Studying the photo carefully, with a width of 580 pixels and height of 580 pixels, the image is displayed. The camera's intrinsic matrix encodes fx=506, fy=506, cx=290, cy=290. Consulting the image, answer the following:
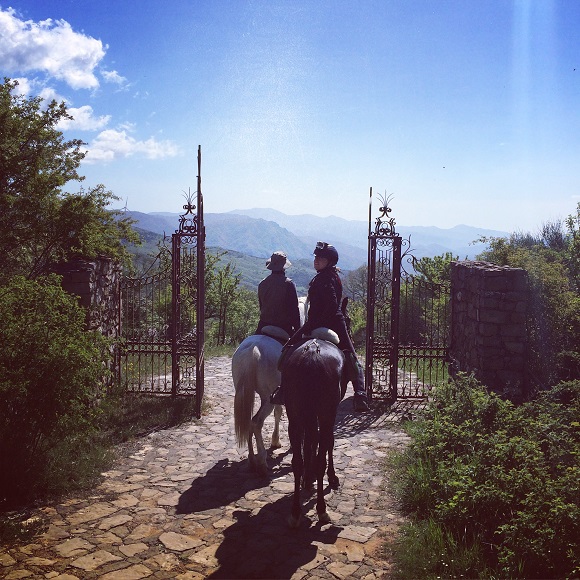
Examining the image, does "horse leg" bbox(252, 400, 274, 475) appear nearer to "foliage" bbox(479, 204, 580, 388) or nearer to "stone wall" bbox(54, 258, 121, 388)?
"stone wall" bbox(54, 258, 121, 388)

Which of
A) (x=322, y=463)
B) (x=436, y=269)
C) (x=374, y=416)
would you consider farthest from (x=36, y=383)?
(x=436, y=269)

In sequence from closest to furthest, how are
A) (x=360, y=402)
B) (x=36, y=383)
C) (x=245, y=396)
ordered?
(x=36, y=383)
(x=360, y=402)
(x=245, y=396)

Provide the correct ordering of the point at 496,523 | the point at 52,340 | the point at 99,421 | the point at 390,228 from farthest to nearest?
the point at 390,228 → the point at 99,421 → the point at 52,340 → the point at 496,523

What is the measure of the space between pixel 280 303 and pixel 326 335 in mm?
1440

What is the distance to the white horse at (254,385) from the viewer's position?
22.0 ft

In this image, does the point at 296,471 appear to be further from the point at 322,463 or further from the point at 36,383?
the point at 36,383

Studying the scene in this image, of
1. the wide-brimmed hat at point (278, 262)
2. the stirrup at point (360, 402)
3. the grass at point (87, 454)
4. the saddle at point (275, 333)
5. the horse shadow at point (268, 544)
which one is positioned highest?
the wide-brimmed hat at point (278, 262)

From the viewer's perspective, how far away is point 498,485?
4.83m

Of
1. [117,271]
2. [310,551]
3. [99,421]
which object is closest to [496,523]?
[310,551]

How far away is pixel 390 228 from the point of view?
10.4 m

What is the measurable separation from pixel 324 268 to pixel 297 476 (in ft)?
8.34

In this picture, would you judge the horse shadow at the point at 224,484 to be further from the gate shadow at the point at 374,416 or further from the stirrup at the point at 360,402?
the gate shadow at the point at 374,416

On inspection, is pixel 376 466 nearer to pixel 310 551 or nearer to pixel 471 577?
pixel 310 551

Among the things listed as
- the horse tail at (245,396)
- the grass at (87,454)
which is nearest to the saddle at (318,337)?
the horse tail at (245,396)
